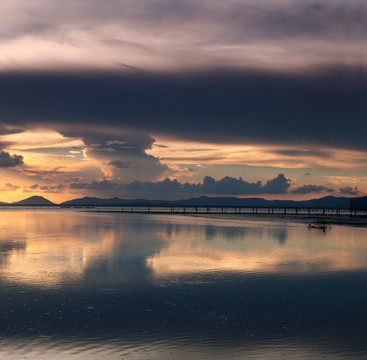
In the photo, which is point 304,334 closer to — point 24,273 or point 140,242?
point 24,273

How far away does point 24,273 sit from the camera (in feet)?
95.2

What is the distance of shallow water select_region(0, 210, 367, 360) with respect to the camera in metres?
14.8

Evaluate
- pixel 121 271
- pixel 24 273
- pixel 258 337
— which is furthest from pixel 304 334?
pixel 24 273

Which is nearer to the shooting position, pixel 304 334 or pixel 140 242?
pixel 304 334

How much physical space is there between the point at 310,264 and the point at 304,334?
2039 cm

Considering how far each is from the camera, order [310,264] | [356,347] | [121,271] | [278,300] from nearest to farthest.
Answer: [356,347]
[278,300]
[121,271]
[310,264]

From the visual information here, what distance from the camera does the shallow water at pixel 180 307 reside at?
48.6 ft

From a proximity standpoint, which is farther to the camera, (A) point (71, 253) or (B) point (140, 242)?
(B) point (140, 242)

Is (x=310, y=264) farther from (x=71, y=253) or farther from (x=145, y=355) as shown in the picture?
(x=145, y=355)

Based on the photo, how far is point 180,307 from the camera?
20578mm

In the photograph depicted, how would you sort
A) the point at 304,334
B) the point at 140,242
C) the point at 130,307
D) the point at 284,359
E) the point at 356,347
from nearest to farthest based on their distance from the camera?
1. the point at 284,359
2. the point at 356,347
3. the point at 304,334
4. the point at 130,307
5. the point at 140,242

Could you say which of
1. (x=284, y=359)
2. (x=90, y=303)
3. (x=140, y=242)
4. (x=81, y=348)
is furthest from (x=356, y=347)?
(x=140, y=242)

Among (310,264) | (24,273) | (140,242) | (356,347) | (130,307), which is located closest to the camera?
(356,347)

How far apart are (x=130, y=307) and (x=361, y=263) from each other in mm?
24881
